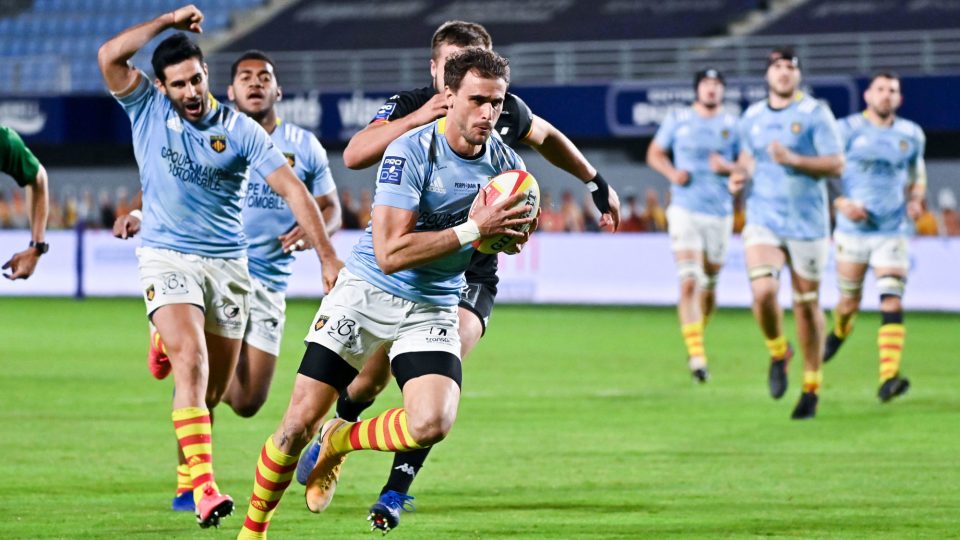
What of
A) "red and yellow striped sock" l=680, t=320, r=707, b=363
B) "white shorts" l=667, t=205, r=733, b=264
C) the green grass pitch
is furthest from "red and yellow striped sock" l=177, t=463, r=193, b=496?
"white shorts" l=667, t=205, r=733, b=264

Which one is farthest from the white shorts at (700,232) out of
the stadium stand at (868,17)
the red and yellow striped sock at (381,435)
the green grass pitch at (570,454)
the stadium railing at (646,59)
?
the stadium stand at (868,17)

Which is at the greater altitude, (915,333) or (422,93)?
(422,93)

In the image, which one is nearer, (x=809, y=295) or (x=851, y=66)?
(x=809, y=295)

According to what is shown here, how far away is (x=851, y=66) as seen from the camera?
97.3ft

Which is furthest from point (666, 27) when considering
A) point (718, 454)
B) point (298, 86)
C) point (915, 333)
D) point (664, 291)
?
point (718, 454)

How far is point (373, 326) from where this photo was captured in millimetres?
6711

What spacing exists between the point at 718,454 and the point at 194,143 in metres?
3.94

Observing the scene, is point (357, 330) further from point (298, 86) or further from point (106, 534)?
point (298, 86)

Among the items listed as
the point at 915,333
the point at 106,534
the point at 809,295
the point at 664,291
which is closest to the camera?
the point at 106,534

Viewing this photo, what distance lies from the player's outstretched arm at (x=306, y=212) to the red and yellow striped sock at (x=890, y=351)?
22.1ft

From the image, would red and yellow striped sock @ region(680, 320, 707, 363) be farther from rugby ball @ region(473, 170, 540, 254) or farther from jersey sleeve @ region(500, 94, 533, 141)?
rugby ball @ region(473, 170, 540, 254)

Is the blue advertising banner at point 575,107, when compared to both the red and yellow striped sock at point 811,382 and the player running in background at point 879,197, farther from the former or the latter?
the red and yellow striped sock at point 811,382

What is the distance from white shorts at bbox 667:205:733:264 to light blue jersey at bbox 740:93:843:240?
2.60 metres

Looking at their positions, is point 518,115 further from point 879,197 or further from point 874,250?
point 879,197
